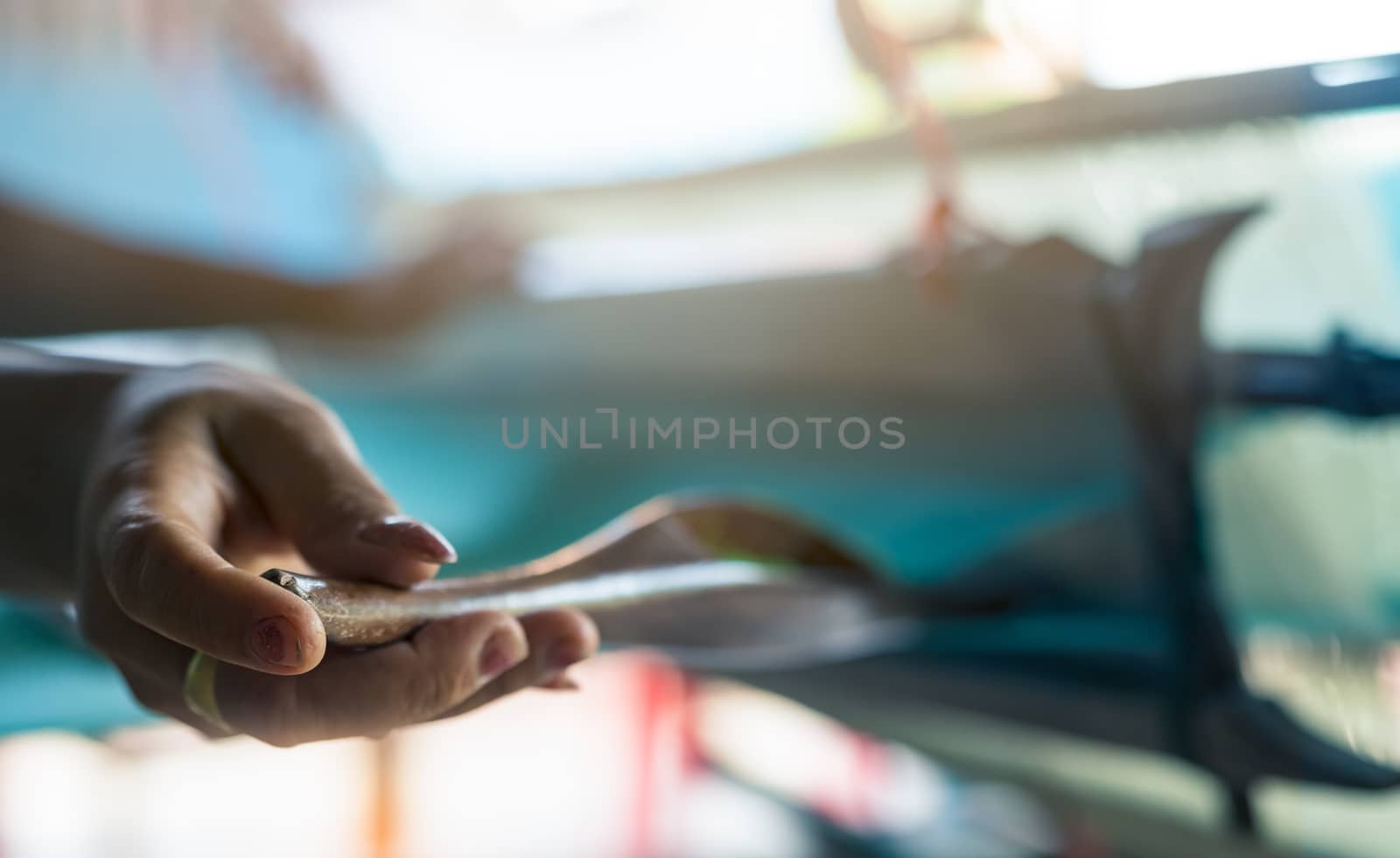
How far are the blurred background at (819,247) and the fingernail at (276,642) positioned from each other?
15 centimetres

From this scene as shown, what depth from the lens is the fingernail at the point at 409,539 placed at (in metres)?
0.17

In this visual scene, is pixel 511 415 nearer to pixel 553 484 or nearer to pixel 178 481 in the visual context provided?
pixel 553 484

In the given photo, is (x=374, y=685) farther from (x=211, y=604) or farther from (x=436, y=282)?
(x=436, y=282)

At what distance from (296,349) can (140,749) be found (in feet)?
0.66

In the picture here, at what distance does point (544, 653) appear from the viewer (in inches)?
7.4

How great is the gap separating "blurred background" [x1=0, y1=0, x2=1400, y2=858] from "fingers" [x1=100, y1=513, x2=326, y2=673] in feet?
0.44

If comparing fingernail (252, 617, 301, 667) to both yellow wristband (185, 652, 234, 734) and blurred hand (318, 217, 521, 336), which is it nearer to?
yellow wristband (185, 652, 234, 734)

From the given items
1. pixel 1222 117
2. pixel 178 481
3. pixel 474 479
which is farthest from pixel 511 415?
pixel 1222 117

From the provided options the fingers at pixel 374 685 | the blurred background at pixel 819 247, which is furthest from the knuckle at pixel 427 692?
the blurred background at pixel 819 247

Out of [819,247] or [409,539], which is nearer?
[409,539]

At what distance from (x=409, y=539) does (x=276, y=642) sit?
37 mm

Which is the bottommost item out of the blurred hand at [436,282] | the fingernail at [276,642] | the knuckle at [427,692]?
the knuckle at [427,692]

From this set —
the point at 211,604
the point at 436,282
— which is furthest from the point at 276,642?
the point at 436,282

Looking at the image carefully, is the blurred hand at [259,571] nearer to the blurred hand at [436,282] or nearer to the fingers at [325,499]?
the fingers at [325,499]
